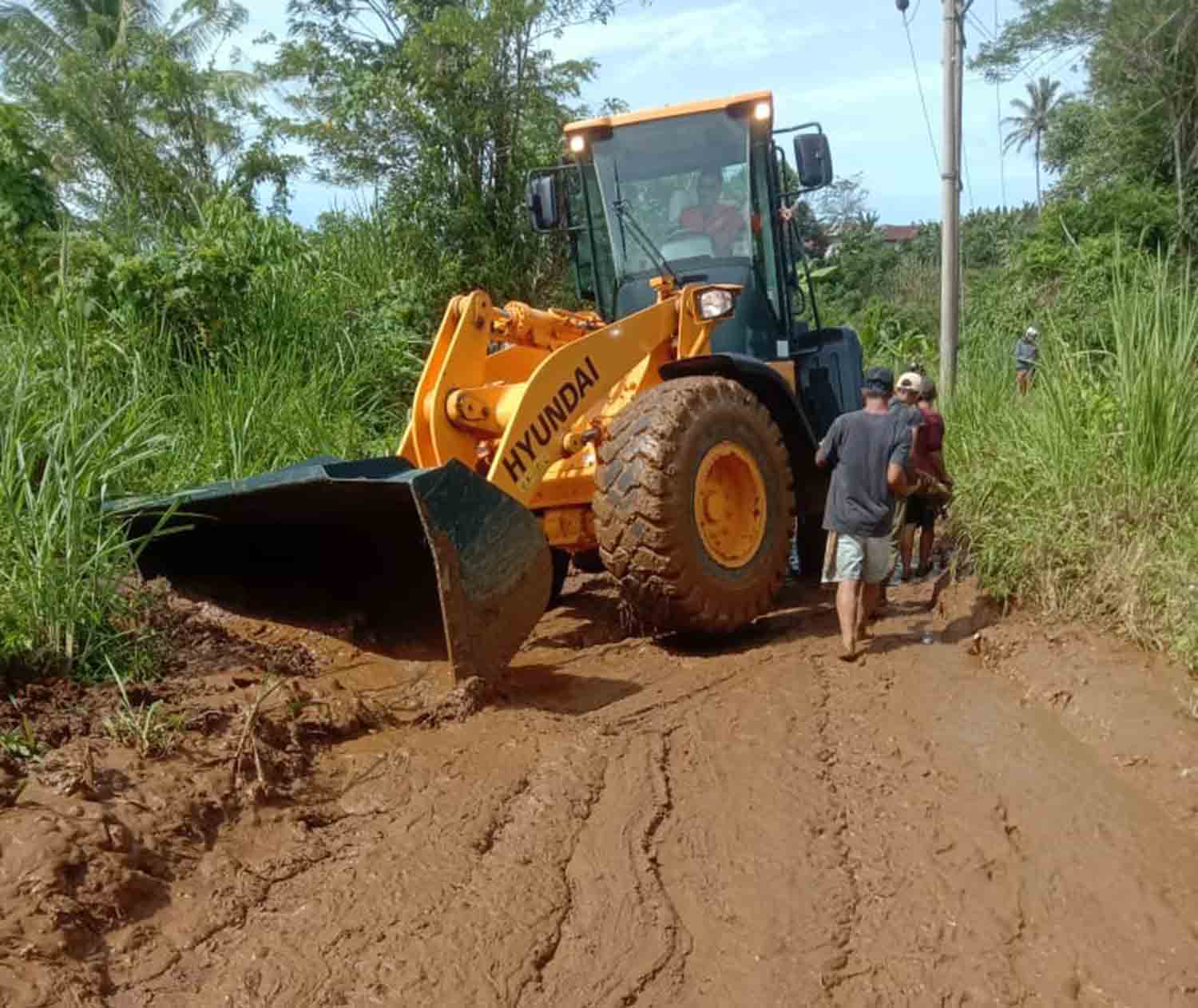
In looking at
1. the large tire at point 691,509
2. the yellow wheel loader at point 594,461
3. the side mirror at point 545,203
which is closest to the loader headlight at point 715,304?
the yellow wheel loader at point 594,461

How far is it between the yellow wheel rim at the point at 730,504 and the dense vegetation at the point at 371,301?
1.31 meters

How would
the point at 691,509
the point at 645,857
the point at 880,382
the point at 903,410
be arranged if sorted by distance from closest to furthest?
the point at 645,857 → the point at 691,509 → the point at 880,382 → the point at 903,410

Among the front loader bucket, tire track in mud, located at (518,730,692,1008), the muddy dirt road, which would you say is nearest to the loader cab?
the front loader bucket

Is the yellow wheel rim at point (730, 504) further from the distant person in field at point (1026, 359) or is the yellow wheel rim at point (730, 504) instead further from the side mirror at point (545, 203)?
the distant person in field at point (1026, 359)

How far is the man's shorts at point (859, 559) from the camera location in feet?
20.2

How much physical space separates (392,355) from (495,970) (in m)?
7.91

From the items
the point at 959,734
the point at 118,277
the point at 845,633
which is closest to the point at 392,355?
the point at 118,277

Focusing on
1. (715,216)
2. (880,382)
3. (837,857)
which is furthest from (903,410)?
(837,857)

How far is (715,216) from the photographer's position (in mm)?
7453

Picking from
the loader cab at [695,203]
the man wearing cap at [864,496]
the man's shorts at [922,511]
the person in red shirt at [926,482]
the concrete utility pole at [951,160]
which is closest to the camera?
the man wearing cap at [864,496]

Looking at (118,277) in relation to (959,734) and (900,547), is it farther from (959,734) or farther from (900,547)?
(959,734)

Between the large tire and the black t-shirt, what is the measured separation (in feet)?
1.18

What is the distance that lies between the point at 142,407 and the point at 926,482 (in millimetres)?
4574

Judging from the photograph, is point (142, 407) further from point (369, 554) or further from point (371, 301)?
point (371, 301)
